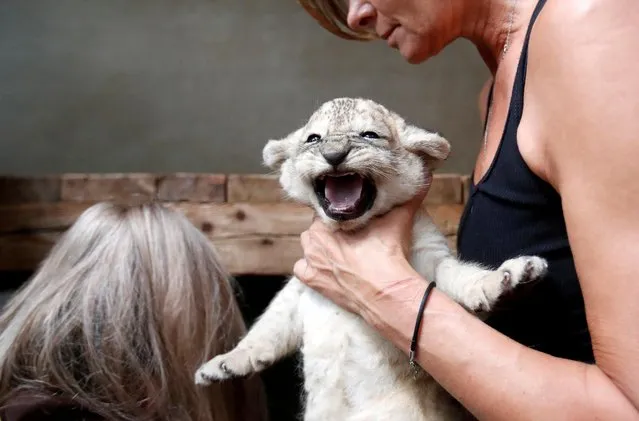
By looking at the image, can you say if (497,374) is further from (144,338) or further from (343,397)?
(144,338)

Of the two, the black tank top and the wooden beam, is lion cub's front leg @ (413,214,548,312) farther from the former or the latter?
the wooden beam

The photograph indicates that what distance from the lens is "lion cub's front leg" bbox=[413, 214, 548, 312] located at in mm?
1050

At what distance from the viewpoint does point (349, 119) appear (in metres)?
1.29

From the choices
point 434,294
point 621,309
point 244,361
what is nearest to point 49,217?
point 244,361

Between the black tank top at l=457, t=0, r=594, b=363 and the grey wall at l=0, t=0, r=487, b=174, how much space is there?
1.80 meters

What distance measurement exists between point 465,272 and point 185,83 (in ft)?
6.71

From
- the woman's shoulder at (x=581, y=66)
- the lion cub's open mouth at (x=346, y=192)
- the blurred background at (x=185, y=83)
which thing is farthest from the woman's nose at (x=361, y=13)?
the blurred background at (x=185, y=83)

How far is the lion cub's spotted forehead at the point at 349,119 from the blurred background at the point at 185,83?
1.56 m

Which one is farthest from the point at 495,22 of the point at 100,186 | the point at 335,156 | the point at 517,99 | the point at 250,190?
the point at 100,186

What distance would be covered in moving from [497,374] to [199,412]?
29.8 inches

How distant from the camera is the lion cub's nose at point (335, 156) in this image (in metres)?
1.16

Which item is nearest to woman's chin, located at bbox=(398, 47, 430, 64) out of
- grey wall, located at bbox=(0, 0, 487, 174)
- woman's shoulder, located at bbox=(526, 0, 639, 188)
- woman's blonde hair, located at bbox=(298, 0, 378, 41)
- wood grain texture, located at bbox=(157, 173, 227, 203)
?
woman's blonde hair, located at bbox=(298, 0, 378, 41)

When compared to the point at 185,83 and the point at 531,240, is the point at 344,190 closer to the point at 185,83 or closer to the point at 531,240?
the point at 531,240

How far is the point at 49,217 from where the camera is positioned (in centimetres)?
219
